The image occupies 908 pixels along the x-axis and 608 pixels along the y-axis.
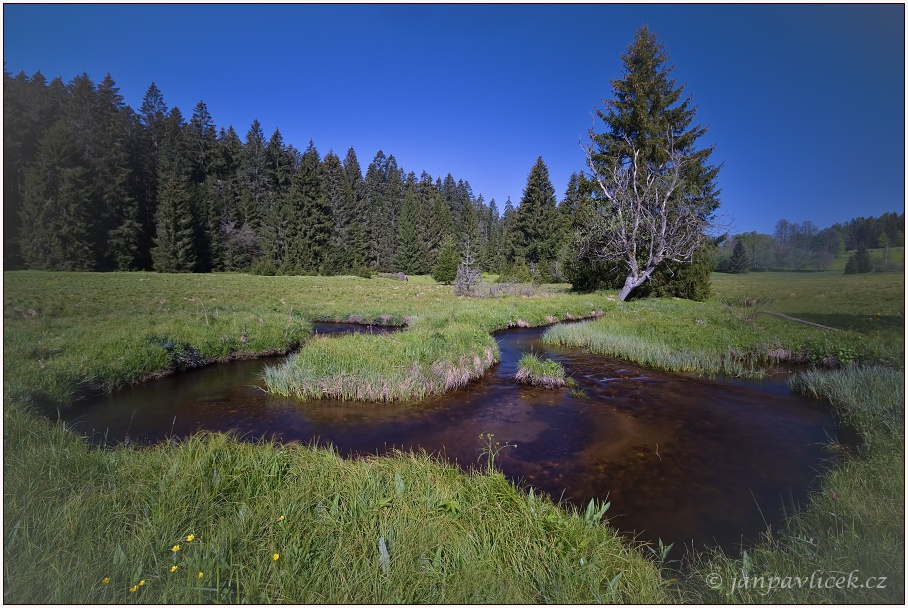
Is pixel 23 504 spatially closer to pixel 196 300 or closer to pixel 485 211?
pixel 196 300

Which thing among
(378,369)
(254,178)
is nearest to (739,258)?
(378,369)

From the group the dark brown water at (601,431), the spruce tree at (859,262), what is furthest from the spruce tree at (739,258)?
the dark brown water at (601,431)

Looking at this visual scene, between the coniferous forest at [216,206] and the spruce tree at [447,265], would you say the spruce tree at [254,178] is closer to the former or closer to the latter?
the coniferous forest at [216,206]

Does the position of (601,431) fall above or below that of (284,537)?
below

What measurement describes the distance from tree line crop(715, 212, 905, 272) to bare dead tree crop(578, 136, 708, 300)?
60.3 ft

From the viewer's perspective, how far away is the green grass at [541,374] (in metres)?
10.2

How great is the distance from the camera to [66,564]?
2.71m

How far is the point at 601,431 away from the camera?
24.5 feet

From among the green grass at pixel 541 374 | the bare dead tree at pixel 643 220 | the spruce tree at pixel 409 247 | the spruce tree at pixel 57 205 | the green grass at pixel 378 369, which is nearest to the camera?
the spruce tree at pixel 57 205

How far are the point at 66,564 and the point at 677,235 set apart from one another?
95.5ft

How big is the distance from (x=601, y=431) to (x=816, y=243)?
182 inches

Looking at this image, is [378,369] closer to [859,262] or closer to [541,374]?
[541,374]

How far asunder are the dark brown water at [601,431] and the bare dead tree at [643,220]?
16.4m

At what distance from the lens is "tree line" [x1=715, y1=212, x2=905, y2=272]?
13.2ft
